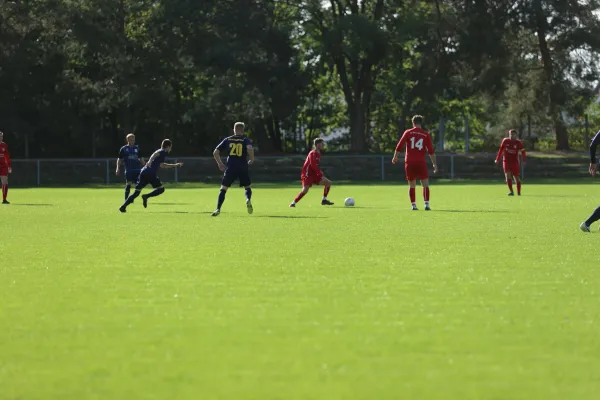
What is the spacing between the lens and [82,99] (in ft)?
186

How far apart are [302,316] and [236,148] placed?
14.1 meters

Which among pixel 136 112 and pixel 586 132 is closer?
pixel 136 112

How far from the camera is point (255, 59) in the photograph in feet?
179

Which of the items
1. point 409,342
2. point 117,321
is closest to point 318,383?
point 409,342

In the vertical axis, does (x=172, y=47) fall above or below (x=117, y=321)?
above

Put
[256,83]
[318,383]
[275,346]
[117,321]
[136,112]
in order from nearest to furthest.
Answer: [318,383] < [275,346] < [117,321] < [256,83] < [136,112]

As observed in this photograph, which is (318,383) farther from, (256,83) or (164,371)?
(256,83)

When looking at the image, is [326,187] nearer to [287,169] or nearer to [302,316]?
[302,316]

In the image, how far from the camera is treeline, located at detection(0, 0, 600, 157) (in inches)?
2148

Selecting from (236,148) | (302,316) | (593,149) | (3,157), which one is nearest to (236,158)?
(236,148)

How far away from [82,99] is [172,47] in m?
5.33

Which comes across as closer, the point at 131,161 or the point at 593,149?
the point at 593,149

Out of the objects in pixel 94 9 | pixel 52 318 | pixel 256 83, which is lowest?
pixel 52 318

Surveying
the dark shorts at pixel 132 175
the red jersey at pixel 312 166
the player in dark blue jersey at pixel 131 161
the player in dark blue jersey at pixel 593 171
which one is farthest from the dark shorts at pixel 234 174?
the player in dark blue jersey at pixel 593 171
